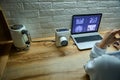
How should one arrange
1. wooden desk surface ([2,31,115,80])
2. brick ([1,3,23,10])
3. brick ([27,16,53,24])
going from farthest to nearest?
brick ([27,16,53,24]) → brick ([1,3,23,10]) → wooden desk surface ([2,31,115,80])

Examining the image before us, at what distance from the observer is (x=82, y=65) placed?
83cm

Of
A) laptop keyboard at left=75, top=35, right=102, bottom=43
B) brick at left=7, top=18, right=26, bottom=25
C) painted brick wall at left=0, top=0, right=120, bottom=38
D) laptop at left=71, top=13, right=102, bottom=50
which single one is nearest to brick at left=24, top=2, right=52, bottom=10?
painted brick wall at left=0, top=0, right=120, bottom=38

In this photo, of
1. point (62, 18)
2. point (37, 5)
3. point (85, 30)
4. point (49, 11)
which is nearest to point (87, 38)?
point (85, 30)

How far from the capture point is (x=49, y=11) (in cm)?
98

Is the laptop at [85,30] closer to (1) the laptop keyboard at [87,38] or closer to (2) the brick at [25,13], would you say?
(1) the laptop keyboard at [87,38]

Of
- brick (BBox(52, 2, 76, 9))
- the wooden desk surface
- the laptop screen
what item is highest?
brick (BBox(52, 2, 76, 9))

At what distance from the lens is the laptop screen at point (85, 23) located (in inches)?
39.6

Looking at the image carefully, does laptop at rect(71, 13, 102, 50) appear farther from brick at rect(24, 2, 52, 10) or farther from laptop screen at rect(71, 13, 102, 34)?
brick at rect(24, 2, 52, 10)

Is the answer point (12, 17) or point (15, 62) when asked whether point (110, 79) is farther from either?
point (12, 17)

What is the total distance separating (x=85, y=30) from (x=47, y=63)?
461mm

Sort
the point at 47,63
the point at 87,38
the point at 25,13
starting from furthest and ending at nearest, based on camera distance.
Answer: the point at 87,38 < the point at 25,13 < the point at 47,63


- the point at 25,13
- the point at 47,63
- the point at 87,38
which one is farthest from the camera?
the point at 87,38

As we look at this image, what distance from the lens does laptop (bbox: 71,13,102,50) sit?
1.00m

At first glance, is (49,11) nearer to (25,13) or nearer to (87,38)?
(25,13)
